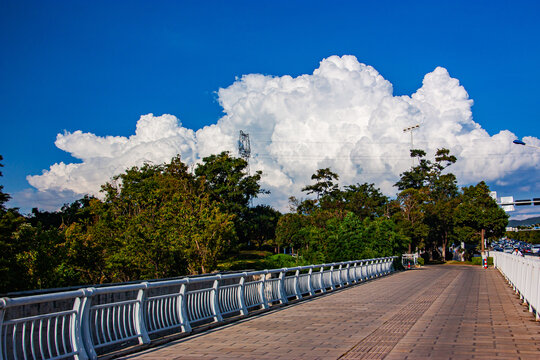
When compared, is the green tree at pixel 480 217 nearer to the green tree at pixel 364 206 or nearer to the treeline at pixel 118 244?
the green tree at pixel 364 206

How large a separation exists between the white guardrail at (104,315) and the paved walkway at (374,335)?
1.89 feet

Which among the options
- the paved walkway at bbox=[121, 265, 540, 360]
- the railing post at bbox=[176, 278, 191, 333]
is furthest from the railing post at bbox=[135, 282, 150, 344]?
the railing post at bbox=[176, 278, 191, 333]

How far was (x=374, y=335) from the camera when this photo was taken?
10.1 metres

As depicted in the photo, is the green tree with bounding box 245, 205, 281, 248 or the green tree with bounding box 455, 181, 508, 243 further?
the green tree with bounding box 245, 205, 281, 248

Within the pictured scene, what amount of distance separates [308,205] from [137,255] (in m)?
63.0

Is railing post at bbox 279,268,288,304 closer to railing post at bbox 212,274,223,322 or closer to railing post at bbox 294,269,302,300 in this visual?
railing post at bbox 294,269,302,300

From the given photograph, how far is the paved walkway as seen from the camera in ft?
27.1

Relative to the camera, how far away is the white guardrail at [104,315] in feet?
22.5

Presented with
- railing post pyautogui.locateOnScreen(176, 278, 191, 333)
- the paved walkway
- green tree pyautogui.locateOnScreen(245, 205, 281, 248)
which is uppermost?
green tree pyautogui.locateOnScreen(245, 205, 281, 248)

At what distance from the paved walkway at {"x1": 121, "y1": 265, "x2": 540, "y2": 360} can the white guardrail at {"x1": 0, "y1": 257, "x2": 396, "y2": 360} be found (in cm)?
58

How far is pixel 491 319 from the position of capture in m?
12.4

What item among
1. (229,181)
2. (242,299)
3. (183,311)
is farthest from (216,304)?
(229,181)

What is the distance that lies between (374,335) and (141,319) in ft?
14.4

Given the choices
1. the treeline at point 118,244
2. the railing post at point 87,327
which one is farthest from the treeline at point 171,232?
Result: the railing post at point 87,327
